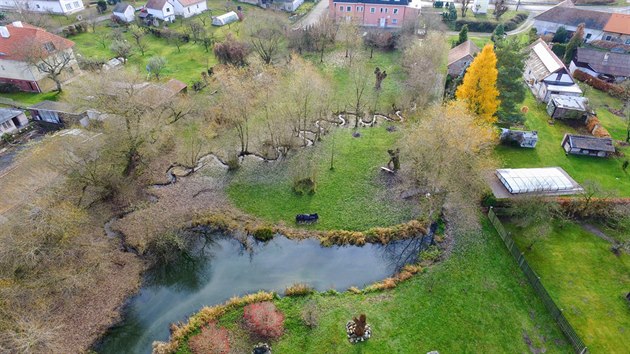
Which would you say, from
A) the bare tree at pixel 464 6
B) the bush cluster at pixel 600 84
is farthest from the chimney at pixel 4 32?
the bush cluster at pixel 600 84

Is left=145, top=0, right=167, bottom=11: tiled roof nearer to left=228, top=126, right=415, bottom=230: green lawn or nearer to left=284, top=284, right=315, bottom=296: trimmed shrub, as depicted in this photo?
left=228, top=126, right=415, bottom=230: green lawn

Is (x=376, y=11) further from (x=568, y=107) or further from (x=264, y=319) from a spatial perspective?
(x=264, y=319)

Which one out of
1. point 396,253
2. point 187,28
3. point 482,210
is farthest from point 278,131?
point 187,28

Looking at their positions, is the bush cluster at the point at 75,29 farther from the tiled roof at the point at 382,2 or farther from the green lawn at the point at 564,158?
the green lawn at the point at 564,158

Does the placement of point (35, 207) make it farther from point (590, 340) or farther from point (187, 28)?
point (187, 28)

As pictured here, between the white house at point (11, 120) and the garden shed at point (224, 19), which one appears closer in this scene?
the white house at point (11, 120)

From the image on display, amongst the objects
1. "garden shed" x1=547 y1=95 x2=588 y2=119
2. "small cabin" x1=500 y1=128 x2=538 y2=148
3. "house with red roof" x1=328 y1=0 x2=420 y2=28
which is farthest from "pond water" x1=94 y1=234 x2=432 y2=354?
"house with red roof" x1=328 y1=0 x2=420 y2=28

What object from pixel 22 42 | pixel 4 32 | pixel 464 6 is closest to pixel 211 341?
pixel 22 42
